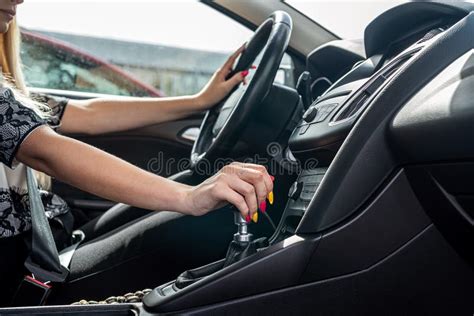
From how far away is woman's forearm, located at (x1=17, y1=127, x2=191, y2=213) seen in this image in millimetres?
803

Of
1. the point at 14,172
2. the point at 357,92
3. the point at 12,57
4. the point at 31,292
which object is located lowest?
the point at 31,292

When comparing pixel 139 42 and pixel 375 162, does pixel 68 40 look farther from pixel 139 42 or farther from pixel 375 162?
pixel 375 162

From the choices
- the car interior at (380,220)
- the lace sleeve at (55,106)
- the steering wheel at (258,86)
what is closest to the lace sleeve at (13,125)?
the car interior at (380,220)

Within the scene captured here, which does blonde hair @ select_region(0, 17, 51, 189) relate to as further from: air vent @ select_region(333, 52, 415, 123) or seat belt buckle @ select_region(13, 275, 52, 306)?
air vent @ select_region(333, 52, 415, 123)

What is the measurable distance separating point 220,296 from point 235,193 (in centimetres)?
15

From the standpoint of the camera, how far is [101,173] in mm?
834

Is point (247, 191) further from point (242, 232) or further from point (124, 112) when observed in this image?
point (124, 112)

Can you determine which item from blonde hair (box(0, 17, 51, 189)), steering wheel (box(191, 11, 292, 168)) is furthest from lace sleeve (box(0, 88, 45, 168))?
blonde hair (box(0, 17, 51, 189))

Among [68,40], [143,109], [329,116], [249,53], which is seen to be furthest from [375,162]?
[68,40]

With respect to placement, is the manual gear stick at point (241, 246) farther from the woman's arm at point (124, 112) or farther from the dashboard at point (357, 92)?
the woman's arm at point (124, 112)

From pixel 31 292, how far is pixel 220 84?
0.80m

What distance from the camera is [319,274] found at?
773 mm

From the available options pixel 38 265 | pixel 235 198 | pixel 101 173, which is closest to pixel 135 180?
pixel 101 173

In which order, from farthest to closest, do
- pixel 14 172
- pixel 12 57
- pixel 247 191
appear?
pixel 12 57
pixel 14 172
pixel 247 191
